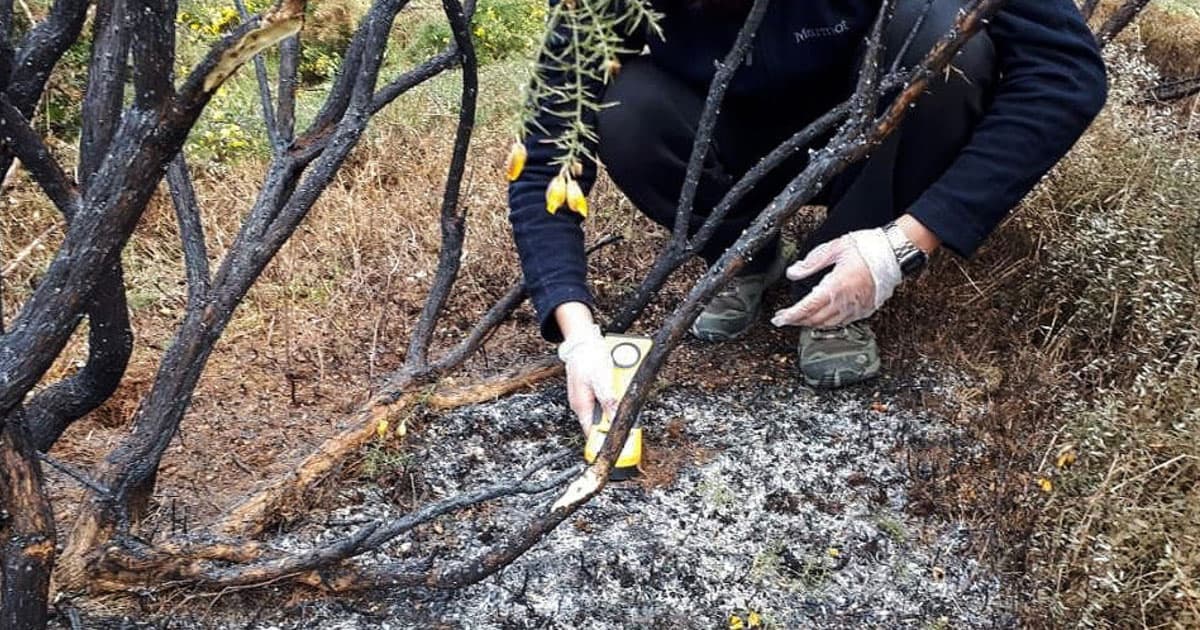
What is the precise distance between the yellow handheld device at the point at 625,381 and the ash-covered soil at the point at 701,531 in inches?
1.5

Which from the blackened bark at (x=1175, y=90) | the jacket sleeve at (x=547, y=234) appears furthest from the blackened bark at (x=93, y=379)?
the blackened bark at (x=1175, y=90)

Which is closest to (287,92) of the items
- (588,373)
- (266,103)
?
(266,103)

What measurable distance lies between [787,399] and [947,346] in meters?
0.31

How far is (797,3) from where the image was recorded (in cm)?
149

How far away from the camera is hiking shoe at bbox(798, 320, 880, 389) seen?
1651mm

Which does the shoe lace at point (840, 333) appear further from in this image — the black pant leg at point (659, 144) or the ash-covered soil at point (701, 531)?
the black pant leg at point (659, 144)

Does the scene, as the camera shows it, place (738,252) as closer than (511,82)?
Yes

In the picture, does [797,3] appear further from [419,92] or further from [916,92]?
[419,92]

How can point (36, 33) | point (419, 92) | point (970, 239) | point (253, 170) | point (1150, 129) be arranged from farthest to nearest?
point (419, 92)
point (253, 170)
point (1150, 129)
point (970, 239)
point (36, 33)

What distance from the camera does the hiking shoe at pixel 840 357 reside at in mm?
1651

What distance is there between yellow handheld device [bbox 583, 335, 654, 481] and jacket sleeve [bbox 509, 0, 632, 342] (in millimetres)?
82

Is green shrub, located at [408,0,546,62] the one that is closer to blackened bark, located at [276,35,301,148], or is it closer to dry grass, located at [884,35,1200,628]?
dry grass, located at [884,35,1200,628]

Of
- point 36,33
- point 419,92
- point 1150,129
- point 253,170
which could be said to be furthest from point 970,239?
point 419,92

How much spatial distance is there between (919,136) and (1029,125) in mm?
185
